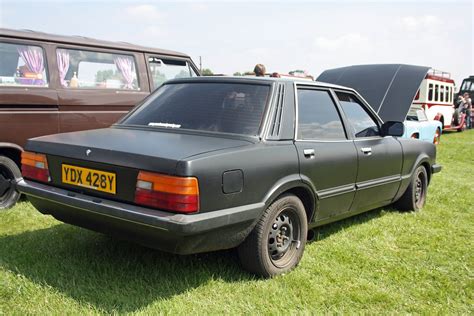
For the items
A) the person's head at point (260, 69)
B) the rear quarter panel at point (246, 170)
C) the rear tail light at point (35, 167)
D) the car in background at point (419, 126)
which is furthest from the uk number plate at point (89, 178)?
the car in background at point (419, 126)

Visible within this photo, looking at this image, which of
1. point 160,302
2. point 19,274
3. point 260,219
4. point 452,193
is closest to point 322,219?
point 260,219

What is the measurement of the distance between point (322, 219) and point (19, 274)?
7.38 feet

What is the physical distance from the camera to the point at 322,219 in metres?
3.71

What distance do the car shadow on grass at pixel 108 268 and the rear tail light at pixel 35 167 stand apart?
612 millimetres

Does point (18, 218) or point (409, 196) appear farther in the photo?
point (409, 196)

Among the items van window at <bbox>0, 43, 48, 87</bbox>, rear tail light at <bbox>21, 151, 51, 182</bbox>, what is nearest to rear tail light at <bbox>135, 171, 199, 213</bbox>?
rear tail light at <bbox>21, 151, 51, 182</bbox>

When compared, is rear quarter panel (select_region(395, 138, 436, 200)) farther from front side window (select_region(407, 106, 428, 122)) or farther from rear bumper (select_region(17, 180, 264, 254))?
front side window (select_region(407, 106, 428, 122))

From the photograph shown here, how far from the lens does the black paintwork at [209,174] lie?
2623 millimetres

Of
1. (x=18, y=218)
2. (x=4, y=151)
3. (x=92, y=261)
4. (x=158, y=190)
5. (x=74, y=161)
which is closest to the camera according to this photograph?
(x=158, y=190)

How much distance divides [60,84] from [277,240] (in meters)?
3.48

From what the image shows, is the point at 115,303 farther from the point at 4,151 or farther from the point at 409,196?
the point at 409,196

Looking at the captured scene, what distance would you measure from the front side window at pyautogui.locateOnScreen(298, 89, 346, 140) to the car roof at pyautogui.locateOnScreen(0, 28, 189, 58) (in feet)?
10.8

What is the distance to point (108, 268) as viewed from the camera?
323 cm

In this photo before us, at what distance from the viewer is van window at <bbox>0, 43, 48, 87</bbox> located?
4910mm
